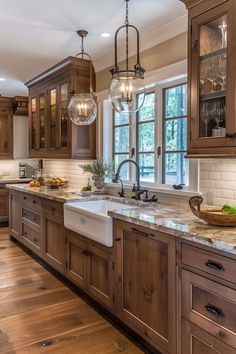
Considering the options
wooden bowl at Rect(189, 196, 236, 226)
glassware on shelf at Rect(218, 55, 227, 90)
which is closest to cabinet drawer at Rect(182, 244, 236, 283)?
wooden bowl at Rect(189, 196, 236, 226)

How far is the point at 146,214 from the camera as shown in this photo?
7.99 ft

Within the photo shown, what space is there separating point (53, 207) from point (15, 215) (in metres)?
1.63

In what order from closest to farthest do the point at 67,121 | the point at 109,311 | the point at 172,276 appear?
Answer: the point at 172,276, the point at 109,311, the point at 67,121

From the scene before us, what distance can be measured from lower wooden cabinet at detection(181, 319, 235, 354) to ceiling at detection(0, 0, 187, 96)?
2.33m

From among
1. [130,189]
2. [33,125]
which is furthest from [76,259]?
[33,125]

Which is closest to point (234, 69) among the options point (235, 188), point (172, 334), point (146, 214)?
point (235, 188)

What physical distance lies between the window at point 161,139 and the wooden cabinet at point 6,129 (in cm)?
367

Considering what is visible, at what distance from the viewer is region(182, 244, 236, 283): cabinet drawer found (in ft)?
5.23

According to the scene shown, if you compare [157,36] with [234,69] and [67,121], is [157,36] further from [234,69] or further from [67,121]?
[67,121]

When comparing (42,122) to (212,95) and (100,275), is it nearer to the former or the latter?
(100,275)

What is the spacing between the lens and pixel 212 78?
2215mm

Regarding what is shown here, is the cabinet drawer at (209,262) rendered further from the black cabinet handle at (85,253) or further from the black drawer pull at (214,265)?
the black cabinet handle at (85,253)

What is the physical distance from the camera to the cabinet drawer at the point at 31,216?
13.7 feet

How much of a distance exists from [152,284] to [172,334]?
12.8 inches
